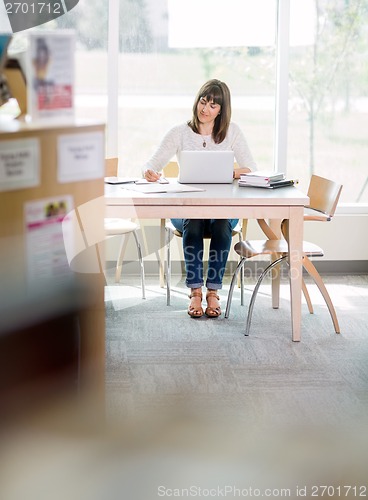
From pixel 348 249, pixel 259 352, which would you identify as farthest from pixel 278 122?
pixel 259 352

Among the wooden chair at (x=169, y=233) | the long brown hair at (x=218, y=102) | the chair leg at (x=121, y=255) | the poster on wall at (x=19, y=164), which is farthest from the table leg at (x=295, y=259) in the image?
the poster on wall at (x=19, y=164)

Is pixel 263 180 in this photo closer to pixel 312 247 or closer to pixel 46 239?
pixel 312 247

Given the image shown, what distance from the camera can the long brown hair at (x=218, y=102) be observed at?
4895 mm

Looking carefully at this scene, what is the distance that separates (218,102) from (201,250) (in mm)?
820

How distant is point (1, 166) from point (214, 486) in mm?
1314

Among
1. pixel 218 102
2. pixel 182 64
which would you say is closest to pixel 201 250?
pixel 218 102

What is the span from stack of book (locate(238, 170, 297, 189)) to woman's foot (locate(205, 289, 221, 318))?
2.15 ft

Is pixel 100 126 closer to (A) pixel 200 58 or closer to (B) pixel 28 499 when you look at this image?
(B) pixel 28 499

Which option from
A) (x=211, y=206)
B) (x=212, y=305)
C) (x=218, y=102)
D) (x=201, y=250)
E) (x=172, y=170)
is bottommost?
(x=212, y=305)

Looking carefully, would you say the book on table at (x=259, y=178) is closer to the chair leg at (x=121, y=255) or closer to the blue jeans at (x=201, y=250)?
the blue jeans at (x=201, y=250)

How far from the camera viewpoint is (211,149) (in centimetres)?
496

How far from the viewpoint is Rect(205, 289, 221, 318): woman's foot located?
4.80m

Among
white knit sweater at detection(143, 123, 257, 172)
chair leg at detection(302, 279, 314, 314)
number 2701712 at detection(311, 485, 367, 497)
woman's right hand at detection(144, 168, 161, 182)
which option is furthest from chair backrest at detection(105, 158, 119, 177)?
number 2701712 at detection(311, 485, 367, 497)

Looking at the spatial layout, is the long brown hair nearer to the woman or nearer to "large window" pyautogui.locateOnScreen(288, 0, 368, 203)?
the woman
